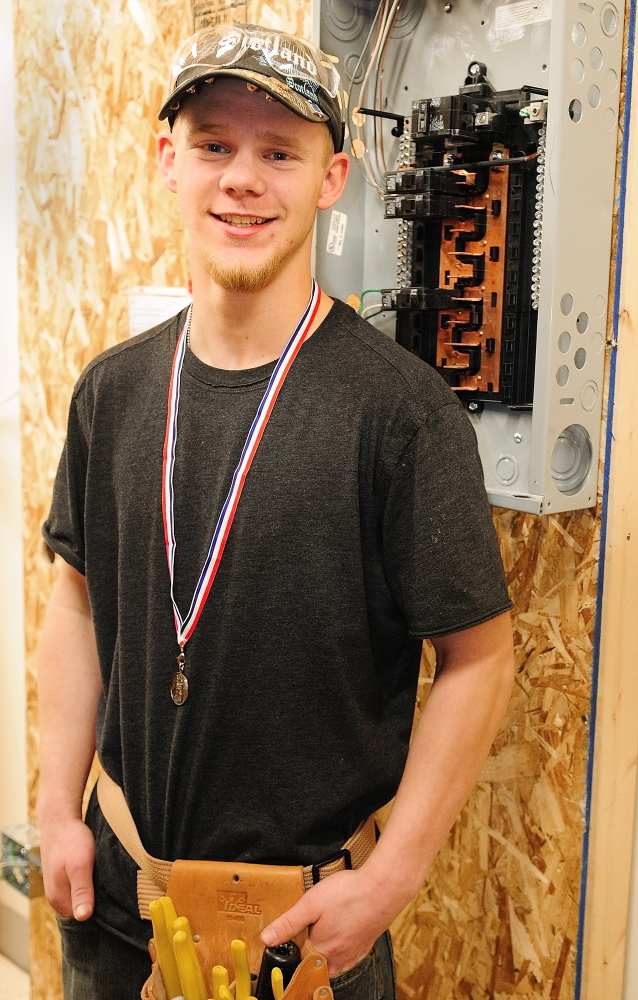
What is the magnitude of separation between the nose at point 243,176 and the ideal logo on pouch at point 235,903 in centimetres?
88

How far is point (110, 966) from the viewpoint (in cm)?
→ 147

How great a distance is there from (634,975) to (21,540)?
1.86 m

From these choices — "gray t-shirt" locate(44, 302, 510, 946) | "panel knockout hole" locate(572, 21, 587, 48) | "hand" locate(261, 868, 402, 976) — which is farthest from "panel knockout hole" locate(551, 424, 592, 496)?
"hand" locate(261, 868, 402, 976)

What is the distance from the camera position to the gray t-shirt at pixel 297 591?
127cm

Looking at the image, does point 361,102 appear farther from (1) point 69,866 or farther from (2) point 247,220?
(1) point 69,866

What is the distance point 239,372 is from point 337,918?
70cm

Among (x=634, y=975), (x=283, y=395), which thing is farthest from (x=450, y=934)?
(x=283, y=395)

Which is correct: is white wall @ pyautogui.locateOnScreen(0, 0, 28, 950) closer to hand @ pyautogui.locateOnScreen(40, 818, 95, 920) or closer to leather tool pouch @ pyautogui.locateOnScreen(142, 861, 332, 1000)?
hand @ pyautogui.locateOnScreen(40, 818, 95, 920)

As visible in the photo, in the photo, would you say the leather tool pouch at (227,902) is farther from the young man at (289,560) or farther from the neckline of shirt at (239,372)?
the neckline of shirt at (239,372)

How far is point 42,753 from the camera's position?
163cm

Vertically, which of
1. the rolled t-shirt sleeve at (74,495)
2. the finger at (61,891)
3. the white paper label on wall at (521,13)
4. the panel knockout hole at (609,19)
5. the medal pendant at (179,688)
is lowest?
the finger at (61,891)

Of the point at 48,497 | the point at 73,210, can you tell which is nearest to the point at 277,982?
the point at 48,497

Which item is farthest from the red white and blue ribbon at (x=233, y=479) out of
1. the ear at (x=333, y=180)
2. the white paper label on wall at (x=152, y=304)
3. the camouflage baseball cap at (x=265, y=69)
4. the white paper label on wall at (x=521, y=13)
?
the white paper label on wall at (x=152, y=304)

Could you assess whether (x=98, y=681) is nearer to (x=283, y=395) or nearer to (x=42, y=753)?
(x=42, y=753)
